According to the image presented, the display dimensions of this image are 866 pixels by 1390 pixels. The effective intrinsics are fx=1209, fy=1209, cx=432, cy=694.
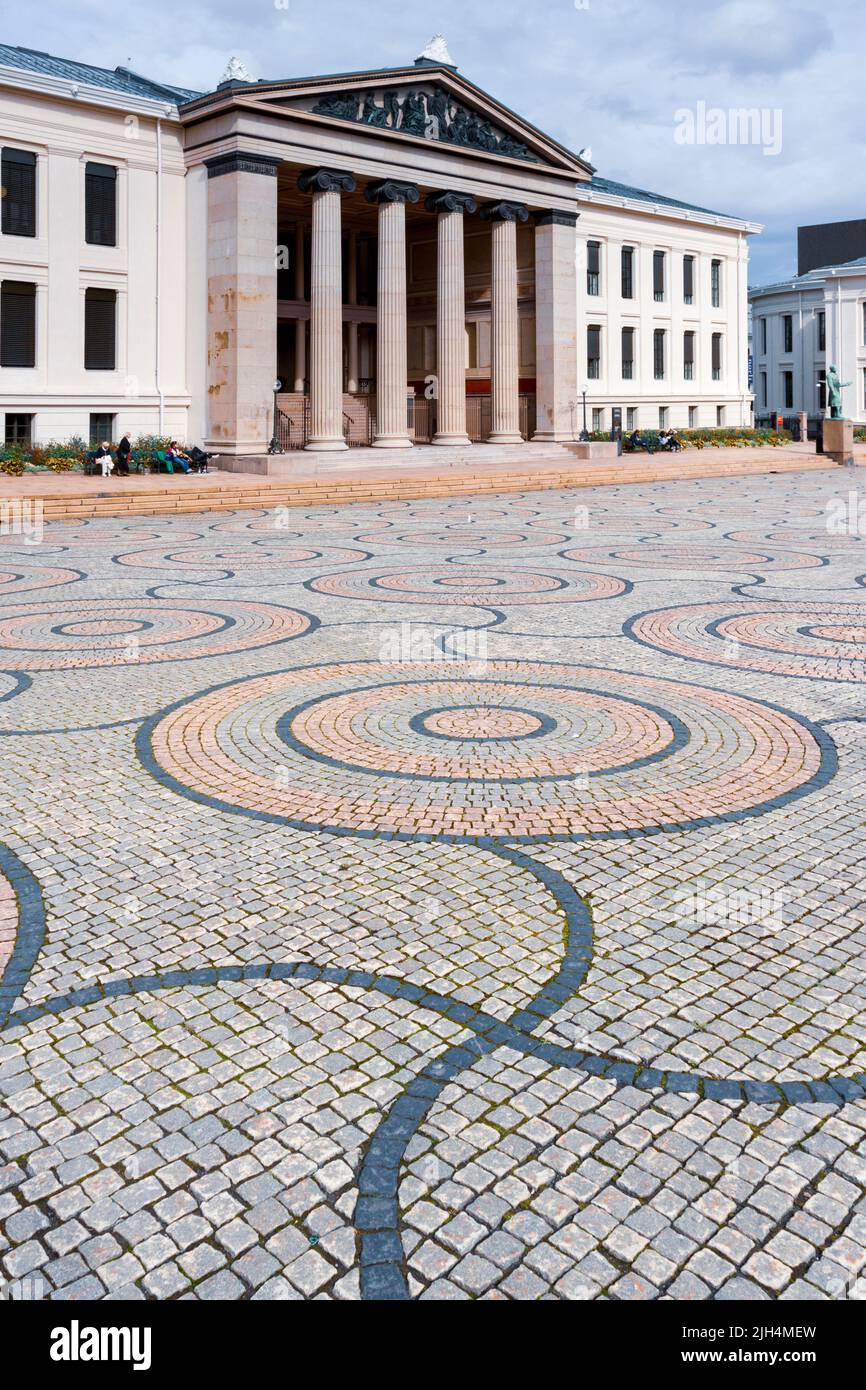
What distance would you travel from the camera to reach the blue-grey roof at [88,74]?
42844mm

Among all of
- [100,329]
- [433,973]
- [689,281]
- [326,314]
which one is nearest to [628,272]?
[689,281]

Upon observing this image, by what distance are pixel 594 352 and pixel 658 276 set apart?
7.12 metres

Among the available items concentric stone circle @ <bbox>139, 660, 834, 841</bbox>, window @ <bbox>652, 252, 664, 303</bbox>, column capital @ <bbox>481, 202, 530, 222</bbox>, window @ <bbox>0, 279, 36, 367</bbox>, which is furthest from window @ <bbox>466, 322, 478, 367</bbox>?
concentric stone circle @ <bbox>139, 660, 834, 841</bbox>

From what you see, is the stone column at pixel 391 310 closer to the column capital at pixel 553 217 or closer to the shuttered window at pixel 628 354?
the column capital at pixel 553 217

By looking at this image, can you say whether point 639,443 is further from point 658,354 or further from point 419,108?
point 419,108

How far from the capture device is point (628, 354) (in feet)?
220

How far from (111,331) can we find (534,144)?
812 inches

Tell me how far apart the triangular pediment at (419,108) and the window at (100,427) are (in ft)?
37.7

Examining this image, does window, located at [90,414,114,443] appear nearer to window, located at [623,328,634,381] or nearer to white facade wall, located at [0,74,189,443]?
white facade wall, located at [0,74,189,443]

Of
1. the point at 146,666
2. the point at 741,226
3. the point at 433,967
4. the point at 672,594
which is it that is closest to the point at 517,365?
the point at 741,226

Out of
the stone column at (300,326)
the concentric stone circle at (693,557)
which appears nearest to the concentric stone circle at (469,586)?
the concentric stone circle at (693,557)
